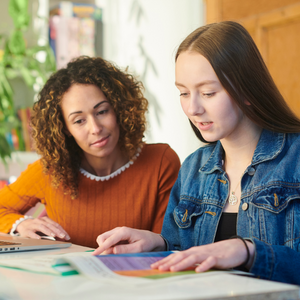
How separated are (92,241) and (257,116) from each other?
0.81 metres

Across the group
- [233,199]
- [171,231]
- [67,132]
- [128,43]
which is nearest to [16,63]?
[128,43]

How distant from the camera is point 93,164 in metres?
1.63

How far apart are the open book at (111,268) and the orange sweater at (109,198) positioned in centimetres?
81

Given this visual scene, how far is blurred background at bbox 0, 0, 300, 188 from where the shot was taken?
227 centimetres

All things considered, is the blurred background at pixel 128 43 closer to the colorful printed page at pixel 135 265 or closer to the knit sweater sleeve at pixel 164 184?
the knit sweater sleeve at pixel 164 184

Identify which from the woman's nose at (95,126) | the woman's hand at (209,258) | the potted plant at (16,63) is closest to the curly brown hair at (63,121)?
the woman's nose at (95,126)

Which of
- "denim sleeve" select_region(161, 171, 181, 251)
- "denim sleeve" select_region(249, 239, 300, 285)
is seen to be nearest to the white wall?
"denim sleeve" select_region(161, 171, 181, 251)

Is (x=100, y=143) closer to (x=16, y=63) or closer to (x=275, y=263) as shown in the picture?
(x=275, y=263)

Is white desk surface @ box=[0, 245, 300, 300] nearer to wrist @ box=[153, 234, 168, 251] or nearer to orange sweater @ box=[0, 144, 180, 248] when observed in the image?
wrist @ box=[153, 234, 168, 251]

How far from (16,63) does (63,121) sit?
1035mm

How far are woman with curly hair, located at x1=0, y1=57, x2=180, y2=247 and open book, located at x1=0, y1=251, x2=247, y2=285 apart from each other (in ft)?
2.61

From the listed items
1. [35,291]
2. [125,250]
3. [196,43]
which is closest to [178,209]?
[125,250]

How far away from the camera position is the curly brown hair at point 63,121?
154 centimetres

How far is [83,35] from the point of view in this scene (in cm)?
280
